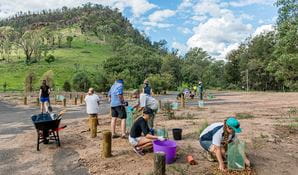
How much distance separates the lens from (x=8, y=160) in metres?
8.18

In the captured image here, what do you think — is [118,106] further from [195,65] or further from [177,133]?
[195,65]

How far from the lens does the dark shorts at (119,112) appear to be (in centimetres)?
938

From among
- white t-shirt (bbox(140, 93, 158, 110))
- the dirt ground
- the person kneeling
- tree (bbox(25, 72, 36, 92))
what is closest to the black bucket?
the dirt ground

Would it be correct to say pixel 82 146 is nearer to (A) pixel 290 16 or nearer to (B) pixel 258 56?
(A) pixel 290 16

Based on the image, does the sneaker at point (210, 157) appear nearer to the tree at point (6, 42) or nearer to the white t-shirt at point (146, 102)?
the white t-shirt at point (146, 102)

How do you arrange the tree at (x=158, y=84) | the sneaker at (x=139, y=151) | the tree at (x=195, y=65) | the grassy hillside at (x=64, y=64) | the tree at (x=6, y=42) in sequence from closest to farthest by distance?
1. the sneaker at (x=139, y=151)
2. the tree at (x=158, y=84)
3. the grassy hillside at (x=64, y=64)
4. the tree at (x=195, y=65)
5. the tree at (x=6, y=42)

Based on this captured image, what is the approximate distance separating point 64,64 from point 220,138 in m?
70.6

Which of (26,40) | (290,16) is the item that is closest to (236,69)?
(26,40)

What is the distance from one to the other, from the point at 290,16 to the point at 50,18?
6342 inches

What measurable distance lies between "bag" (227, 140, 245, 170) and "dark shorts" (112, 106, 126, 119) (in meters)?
3.59

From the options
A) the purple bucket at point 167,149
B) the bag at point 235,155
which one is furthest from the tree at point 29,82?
the bag at point 235,155

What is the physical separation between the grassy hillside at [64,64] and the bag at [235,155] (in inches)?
1615

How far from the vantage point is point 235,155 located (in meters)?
6.77

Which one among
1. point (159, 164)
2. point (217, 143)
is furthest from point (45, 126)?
point (217, 143)
